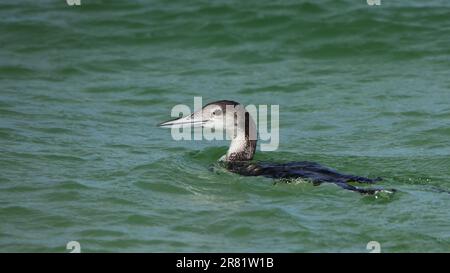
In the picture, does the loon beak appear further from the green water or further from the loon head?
the green water

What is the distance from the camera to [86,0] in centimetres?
1645

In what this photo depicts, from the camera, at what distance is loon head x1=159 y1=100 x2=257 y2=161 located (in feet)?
32.3

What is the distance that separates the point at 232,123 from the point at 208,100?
268cm

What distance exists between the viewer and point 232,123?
988 cm

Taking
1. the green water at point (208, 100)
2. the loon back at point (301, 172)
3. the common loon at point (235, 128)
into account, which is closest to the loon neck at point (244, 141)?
the common loon at point (235, 128)

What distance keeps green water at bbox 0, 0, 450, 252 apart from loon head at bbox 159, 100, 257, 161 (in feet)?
1.28

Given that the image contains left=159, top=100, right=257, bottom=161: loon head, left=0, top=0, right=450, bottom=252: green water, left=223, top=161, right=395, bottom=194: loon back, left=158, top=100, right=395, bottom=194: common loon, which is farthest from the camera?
left=159, top=100, right=257, bottom=161: loon head

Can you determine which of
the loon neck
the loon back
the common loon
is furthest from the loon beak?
the loon back

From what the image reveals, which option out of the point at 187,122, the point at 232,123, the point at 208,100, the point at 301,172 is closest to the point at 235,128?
the point at 232,123

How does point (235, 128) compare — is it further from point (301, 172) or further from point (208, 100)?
point (208, 100)

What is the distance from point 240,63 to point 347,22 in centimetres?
203

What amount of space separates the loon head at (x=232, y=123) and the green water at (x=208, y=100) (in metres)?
0.39

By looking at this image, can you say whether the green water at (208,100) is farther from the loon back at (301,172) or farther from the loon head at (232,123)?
the loon head at (232,123)
